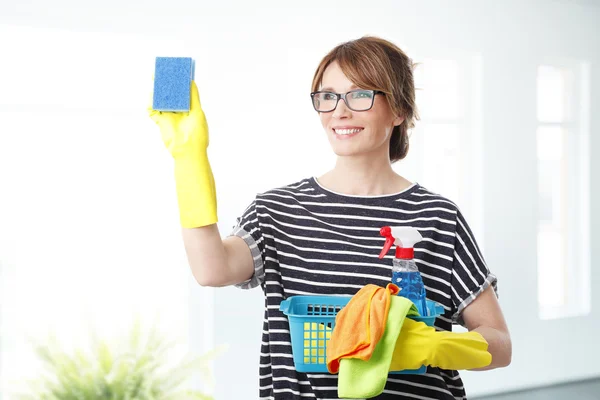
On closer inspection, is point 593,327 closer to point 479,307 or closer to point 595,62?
point 595,62

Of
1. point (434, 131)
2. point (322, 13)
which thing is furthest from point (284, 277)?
point (434, 131)

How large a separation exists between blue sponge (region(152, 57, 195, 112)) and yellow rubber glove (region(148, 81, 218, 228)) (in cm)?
3

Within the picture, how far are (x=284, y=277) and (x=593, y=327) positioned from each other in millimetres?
4283

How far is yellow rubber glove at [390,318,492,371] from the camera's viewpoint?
1084mm

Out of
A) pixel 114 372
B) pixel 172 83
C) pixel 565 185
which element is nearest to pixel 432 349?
pixel 172 83

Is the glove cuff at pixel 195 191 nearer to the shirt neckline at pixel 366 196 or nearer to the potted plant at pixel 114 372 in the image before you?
the shirt neckline at pixel 366 196

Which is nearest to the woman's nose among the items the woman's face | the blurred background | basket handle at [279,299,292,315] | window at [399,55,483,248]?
the woman's face

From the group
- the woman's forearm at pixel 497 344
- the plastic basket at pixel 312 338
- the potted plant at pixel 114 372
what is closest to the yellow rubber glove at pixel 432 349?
the plastic basket at pixel 312 338

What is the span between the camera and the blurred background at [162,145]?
11.2 feet

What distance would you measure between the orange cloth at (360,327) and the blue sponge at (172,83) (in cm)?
44

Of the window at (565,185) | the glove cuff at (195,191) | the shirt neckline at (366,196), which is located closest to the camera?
the glove cuff at (195,191)

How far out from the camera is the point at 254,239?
4.52ft

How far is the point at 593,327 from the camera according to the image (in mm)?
4996

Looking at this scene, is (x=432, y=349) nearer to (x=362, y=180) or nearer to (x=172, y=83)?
(x=362, y=180)
